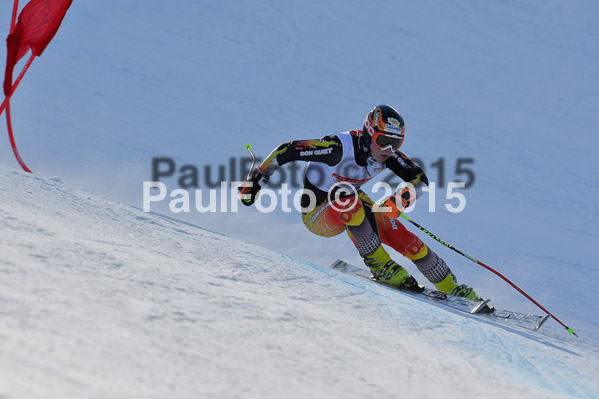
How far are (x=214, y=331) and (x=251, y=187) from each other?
2422 mm

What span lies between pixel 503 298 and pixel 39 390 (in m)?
3.97

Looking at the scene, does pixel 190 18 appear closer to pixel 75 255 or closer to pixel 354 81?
pixel 354 81

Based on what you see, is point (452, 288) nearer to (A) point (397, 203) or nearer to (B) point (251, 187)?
(A) point (397, 203)

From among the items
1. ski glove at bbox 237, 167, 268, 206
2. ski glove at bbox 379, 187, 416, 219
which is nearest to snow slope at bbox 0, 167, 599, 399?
ski glove at bbox 237, 167, 268, 206

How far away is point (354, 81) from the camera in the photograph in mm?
11125

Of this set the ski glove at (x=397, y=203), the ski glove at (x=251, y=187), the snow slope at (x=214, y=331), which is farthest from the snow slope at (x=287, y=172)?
the ski glove at (x=397, y=203)

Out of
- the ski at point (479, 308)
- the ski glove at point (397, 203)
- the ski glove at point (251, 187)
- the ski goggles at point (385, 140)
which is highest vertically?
the ski goggles at point (385, 140)

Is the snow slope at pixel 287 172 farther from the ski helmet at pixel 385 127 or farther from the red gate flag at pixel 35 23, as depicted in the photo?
the ski helmet at pixel 385 127

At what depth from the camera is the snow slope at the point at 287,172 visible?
200 centimetres

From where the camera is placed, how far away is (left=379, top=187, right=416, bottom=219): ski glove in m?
4.40

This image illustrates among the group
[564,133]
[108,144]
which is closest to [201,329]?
[108,144]

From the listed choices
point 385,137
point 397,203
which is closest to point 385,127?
point 385,137

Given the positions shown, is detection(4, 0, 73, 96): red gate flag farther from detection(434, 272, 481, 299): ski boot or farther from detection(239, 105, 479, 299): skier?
detection(434, 272, 481, 299): ski boot

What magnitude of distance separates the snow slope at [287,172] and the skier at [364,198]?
1.85 feet
